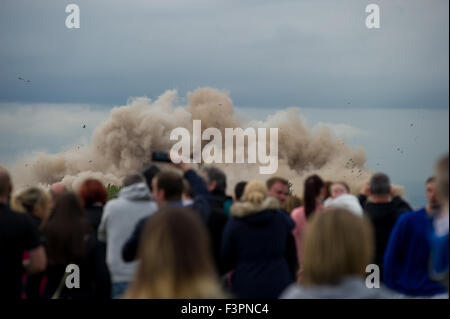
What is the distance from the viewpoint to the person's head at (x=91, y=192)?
9477mm

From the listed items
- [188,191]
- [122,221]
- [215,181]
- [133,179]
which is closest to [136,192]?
[133,179]

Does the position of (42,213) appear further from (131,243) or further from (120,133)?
(120,133)

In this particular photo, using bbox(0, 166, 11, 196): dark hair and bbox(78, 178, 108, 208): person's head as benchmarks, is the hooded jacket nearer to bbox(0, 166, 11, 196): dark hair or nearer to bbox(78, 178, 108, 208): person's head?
bbox(78, 178, 108, 208): person's head

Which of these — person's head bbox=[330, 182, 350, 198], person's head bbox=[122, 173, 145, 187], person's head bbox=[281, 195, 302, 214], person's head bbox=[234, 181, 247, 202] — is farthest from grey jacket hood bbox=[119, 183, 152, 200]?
person's head bbox=[330, 182, 350, 198]

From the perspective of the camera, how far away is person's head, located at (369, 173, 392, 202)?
998cm

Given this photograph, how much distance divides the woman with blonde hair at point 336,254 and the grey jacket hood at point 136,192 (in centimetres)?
446

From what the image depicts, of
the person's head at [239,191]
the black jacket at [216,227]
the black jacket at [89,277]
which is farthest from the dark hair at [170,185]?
the person's head at [239,191]

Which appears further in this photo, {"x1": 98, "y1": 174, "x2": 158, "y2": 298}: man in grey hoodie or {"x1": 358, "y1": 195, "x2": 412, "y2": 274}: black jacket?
{"x1": 358, "y1": 195, "x2": 412, "y2": 274}: black jacket

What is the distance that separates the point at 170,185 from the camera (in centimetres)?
794

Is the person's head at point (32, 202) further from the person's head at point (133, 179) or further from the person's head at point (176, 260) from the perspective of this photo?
the person's head at point (176, 260)

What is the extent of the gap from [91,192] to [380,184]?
3.89 metres

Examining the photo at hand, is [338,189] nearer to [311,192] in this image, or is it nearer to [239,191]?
[311,192]

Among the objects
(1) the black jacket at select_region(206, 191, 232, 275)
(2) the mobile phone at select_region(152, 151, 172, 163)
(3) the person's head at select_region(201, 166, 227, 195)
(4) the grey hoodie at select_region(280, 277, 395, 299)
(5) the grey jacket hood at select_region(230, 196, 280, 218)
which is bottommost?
(4) the grey hoodie at select_region(280, 277, 395, 299)

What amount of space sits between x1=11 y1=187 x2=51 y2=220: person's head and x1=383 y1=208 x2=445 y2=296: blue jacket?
3.99 metres
